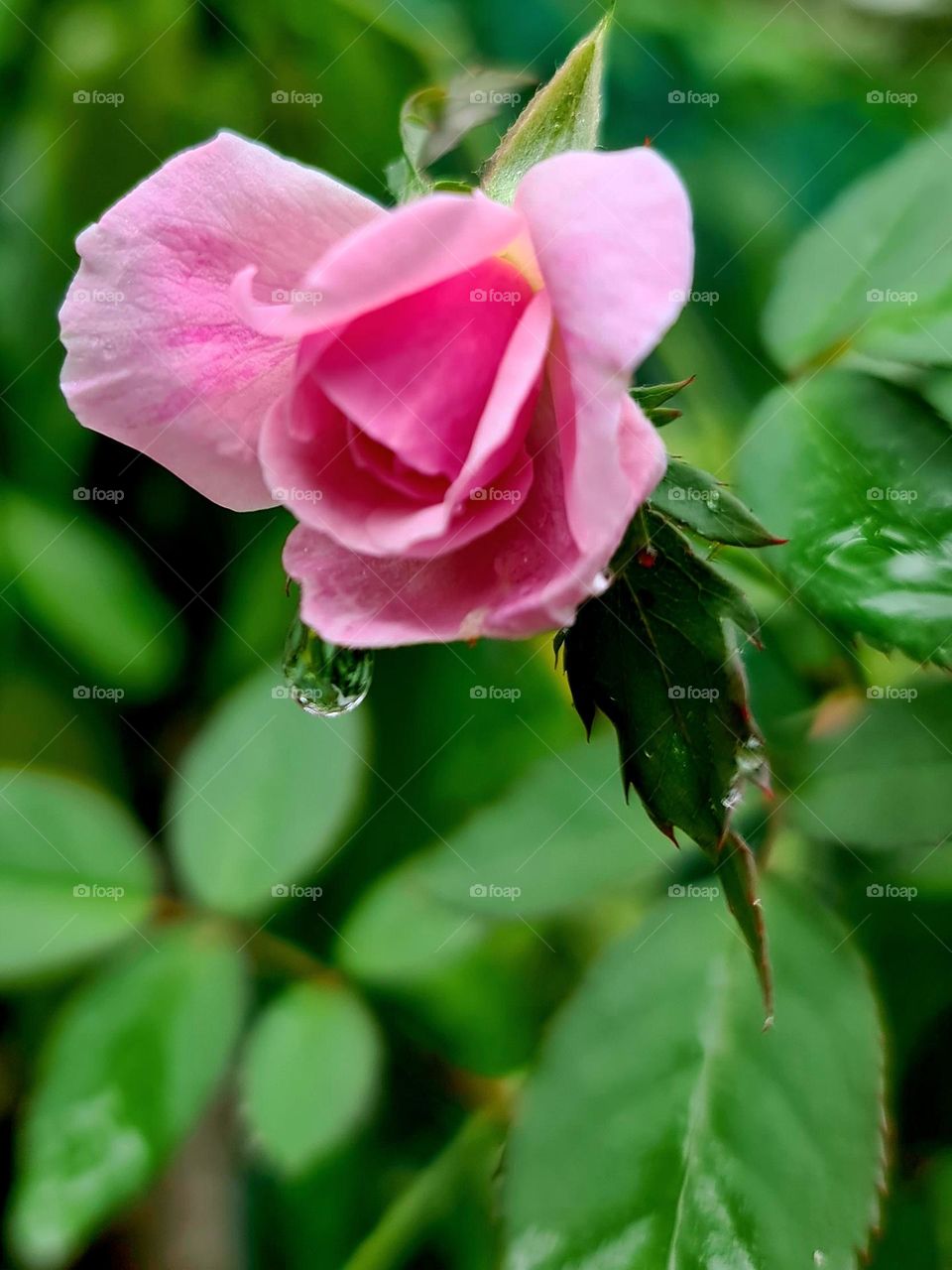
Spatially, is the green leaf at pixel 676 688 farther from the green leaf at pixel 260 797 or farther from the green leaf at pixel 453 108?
the green leaf at pixel 260 797

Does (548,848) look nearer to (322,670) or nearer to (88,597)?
(322,670)

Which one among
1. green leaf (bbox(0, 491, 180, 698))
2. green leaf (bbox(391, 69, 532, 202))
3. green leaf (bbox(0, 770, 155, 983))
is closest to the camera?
green leaf (bbox(391, 69, 532, 202))

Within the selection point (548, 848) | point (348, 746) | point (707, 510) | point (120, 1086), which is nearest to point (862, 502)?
point (707, 510)

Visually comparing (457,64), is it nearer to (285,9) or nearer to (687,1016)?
(285,9)

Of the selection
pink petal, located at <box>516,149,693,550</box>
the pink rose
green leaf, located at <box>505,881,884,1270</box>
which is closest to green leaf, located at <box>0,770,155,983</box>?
green leaf, located at <box>505,881,884,1270</box>

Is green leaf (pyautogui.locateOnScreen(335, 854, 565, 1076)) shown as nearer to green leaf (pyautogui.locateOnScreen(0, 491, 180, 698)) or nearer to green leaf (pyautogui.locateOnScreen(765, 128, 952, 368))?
green leaf (pyautogui.locateOnScreen(0, 491, 180, 698))

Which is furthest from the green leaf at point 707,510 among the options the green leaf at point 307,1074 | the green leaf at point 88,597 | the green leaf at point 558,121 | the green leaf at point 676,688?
the green leaf at point 88,597

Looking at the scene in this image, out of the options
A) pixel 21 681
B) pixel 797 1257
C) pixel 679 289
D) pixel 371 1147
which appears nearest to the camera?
pixel 679 289

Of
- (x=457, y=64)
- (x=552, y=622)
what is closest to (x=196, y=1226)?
(x=552, y=622)
